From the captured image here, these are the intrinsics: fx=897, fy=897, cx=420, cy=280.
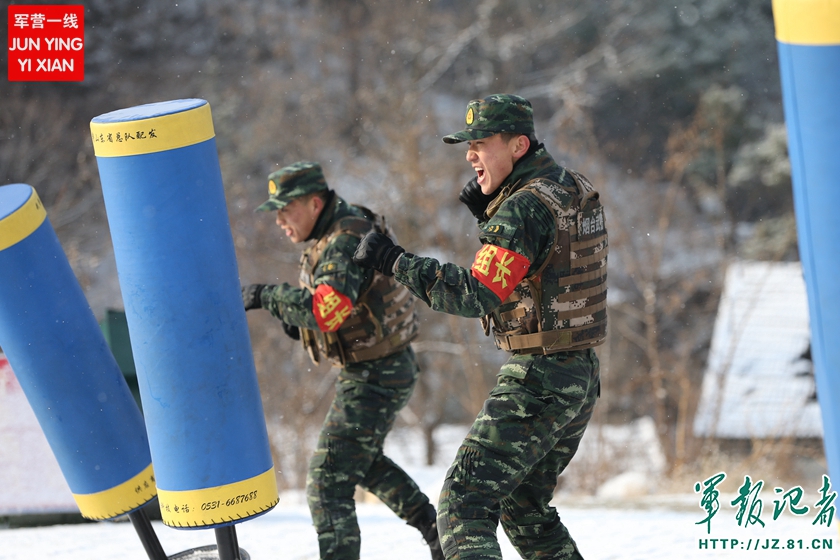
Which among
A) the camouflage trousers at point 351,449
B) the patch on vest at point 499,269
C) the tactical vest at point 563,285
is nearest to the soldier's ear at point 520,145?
the tactical vest at point 563,285

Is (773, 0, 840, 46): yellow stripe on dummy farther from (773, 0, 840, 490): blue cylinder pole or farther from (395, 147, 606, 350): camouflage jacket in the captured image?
(395, 147, 606, 350): camouflage jacket

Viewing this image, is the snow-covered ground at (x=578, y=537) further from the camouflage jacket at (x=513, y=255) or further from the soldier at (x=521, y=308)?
the camouflage jacket at (x=513, y=255)

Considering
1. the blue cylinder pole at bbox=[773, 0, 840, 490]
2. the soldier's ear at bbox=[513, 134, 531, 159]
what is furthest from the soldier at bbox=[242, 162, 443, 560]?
the blue cylinder pole at bbox=[773, 0, 840, 490]

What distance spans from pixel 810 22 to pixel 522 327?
52.7 inches

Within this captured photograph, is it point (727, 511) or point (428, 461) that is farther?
point (428, 461)

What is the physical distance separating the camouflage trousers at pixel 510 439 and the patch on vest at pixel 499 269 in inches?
14.3

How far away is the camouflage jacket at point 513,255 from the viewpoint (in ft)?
9.66

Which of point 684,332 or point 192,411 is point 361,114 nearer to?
point 684,332

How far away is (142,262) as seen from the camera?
312cm

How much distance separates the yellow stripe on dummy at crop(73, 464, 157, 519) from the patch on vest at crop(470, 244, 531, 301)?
1.79 metres

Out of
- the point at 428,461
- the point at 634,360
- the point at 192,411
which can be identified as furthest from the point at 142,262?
the point at 634,360

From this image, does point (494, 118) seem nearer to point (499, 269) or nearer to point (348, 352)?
point (499, 269)

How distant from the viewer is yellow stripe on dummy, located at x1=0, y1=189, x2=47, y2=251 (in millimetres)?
3395

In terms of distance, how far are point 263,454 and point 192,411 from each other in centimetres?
34
